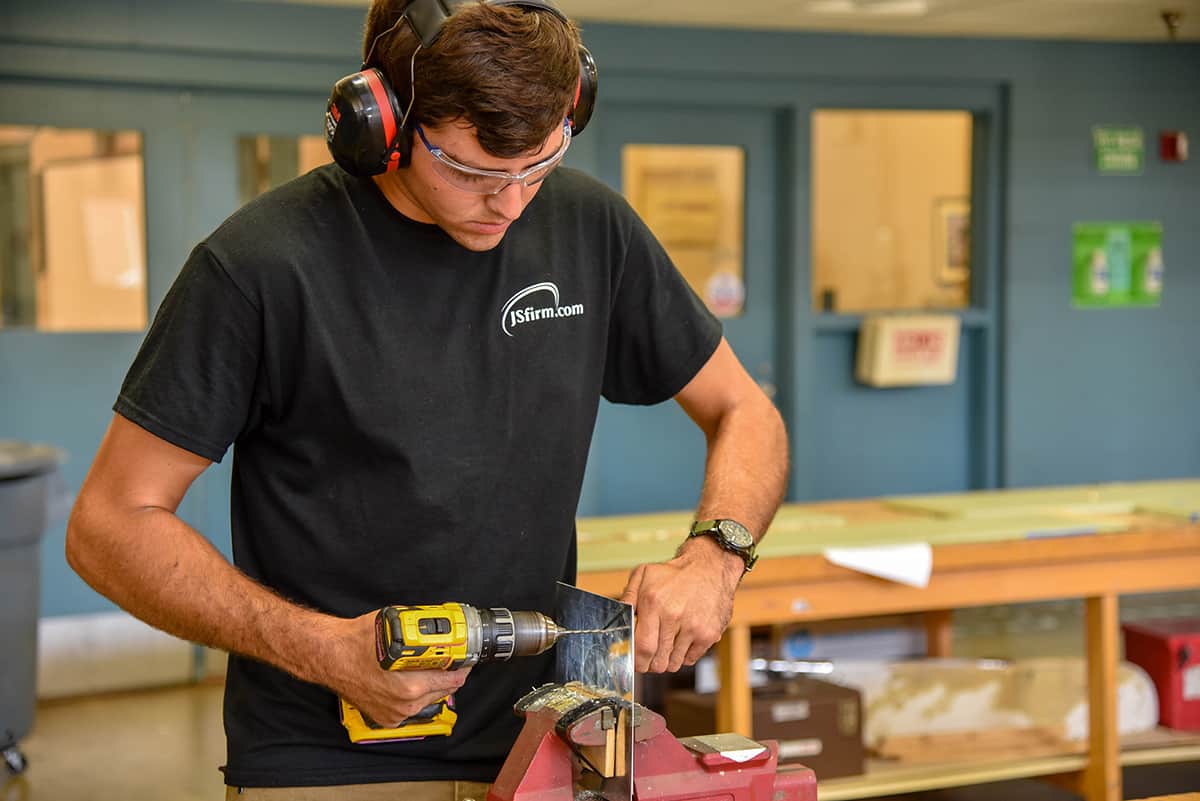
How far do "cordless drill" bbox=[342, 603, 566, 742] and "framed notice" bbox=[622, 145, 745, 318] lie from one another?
4.56m

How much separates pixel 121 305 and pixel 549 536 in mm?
3992

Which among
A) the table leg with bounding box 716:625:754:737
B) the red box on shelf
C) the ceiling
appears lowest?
the red box on shelf

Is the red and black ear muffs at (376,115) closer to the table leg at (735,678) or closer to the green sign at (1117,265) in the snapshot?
the table leg at (735,678)

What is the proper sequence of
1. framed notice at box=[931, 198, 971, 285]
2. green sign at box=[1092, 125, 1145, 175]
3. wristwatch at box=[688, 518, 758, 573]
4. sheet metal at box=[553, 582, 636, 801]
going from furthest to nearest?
framed notice at box=[931, 198, 971, 285] → green sign at box=[1092, 125, 1145, 175] → wristwatch at box=[688, 518, 758, 573] → sheet metal at box=[553, 582, 636, 801]

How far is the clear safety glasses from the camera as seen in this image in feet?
4.63

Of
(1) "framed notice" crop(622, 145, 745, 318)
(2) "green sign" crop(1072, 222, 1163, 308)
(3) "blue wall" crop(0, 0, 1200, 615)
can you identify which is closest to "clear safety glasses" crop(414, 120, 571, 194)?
(3) "blue wall" crop(0, 0, 1200, 615)

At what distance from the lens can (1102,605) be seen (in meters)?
3.56

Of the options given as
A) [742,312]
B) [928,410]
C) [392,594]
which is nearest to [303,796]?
[392,594]

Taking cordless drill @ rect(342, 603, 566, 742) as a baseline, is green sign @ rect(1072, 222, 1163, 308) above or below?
above

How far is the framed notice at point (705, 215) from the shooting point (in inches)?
232

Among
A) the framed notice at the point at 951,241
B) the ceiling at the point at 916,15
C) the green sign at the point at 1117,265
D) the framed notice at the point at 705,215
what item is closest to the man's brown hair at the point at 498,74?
the ceiling at the point at 916,15

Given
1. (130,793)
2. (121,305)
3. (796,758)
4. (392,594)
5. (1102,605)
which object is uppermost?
(121,305)

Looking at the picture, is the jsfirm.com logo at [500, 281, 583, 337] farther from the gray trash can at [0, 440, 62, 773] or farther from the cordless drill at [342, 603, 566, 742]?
the gray trash can at [0, 440, 62, 773]

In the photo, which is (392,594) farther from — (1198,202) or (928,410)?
(1198,202)
